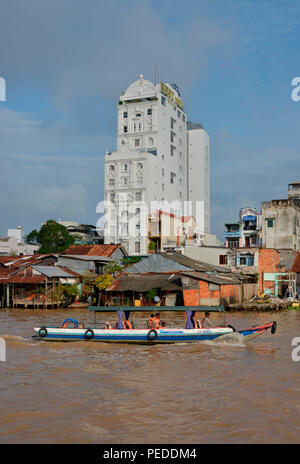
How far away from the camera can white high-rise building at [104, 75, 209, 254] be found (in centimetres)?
7712

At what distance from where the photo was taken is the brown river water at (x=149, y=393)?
11.4 m

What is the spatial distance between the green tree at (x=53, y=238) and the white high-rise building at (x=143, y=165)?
668 centimetres

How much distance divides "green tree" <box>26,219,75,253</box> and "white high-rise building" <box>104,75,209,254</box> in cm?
668

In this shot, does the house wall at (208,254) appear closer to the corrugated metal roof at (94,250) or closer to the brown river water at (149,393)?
the corrugated metal roof at (94,250)

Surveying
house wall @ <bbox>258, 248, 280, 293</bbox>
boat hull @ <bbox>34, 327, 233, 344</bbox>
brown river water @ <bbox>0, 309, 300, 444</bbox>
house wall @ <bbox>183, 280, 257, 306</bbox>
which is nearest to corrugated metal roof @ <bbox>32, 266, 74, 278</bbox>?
house wall @ <bbox>183, 280, 257, 306</bbox>

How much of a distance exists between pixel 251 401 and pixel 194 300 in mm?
26949

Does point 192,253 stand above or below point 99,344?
above

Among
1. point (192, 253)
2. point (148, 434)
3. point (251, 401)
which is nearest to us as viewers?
point (148, 434)

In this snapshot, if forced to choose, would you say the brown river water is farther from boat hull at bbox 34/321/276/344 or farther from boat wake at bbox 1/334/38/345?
boat hull at bbox 34/321/276/344

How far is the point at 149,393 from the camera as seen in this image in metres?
14.7

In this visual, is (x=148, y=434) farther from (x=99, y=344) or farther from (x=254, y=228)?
(x=254, y=228)

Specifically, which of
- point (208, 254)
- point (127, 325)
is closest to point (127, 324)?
point (127, 325)

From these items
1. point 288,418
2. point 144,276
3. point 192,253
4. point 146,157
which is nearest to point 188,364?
point 288,418
